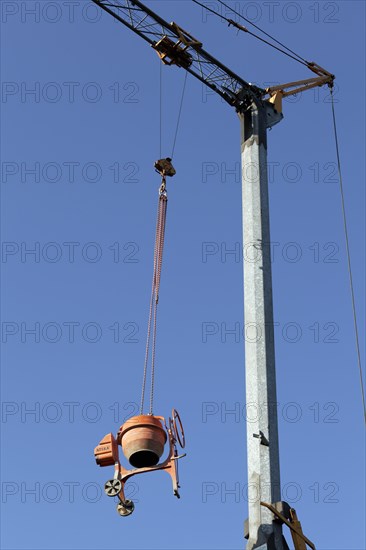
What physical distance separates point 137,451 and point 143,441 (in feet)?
0.55

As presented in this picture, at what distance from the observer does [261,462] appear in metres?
12.4

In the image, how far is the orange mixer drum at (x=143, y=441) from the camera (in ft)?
45.6

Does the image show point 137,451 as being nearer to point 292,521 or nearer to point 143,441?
point 143,441

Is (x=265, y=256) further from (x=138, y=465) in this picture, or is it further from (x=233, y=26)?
(x=233, y=26)

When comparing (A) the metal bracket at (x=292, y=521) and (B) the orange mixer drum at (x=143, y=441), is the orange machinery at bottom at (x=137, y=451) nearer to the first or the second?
(B) the orange mixer drum at (x=143, y=441)

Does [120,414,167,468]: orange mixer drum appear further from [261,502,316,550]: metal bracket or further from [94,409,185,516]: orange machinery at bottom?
[261,502,316,550]: metal bracket

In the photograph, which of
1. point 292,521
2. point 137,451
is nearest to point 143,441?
point 137,451

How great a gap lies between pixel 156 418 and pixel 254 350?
79.3 inches

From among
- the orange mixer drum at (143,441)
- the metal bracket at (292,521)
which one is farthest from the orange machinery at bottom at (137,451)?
the metal bracket at (292,521)

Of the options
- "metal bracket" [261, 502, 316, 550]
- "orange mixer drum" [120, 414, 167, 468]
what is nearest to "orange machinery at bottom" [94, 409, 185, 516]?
"orange mixer drum" [120, 414, 167, 468]

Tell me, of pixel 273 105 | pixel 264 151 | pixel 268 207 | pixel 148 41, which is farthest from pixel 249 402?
pixel 148 41

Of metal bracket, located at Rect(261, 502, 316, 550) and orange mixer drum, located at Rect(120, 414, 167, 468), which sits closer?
metal bracket, located at Rect(261, 502, 316, 550)

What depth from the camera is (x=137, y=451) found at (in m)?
13.9

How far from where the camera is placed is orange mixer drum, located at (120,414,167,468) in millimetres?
13906
